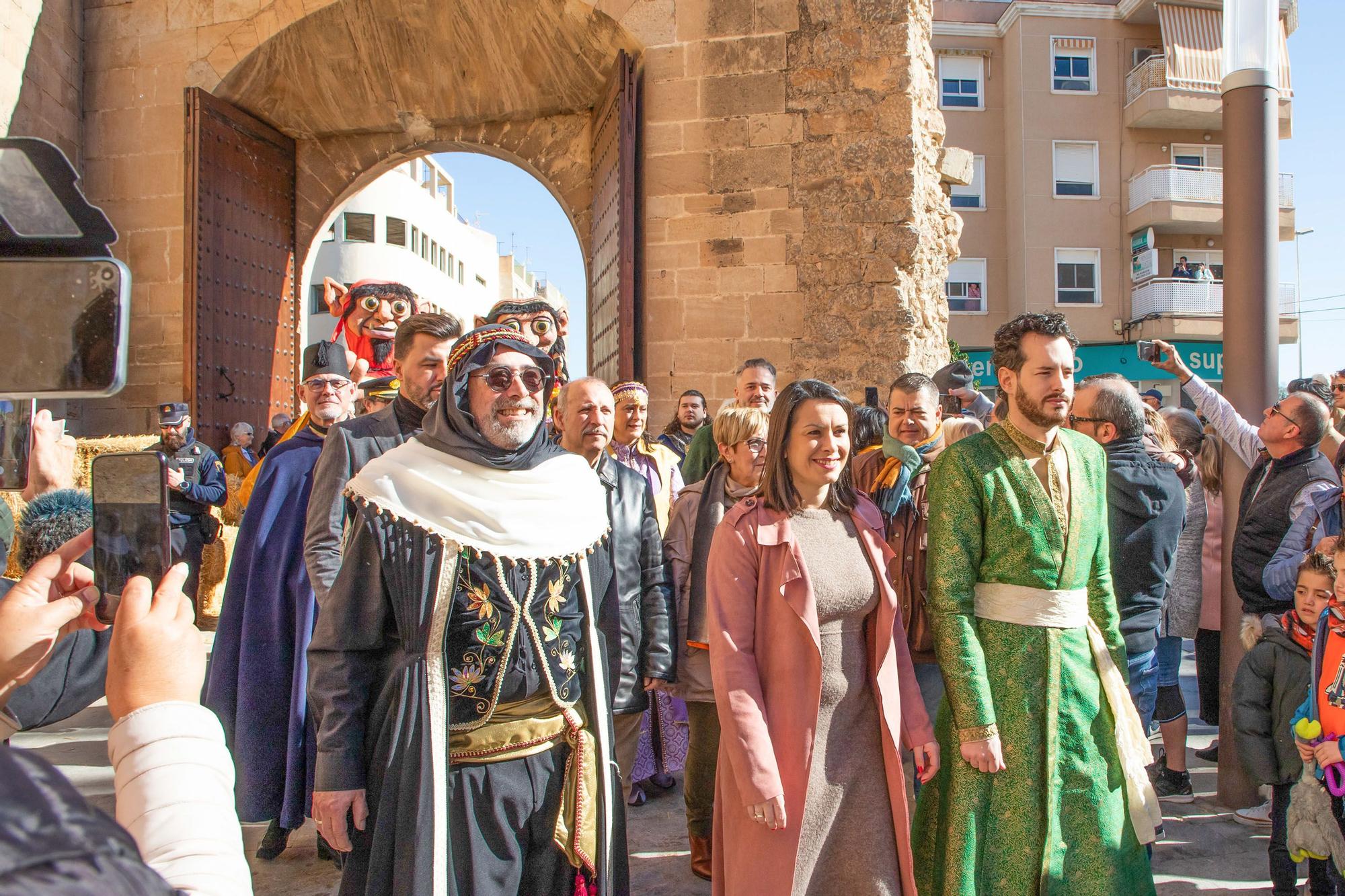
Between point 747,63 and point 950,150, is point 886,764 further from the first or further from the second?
point 950,150

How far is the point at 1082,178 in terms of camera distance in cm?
2223

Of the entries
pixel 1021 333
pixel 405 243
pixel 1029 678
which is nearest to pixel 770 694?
pixel 1029 678

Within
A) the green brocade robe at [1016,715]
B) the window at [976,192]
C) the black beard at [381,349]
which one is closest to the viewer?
the green brocade robe at [1016,715]

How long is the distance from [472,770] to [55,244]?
144 cm

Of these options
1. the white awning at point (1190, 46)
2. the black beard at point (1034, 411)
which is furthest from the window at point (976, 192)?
the black beard at point (1034, 411)

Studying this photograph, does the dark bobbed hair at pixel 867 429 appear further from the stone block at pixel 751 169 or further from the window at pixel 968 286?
the window at pixel 968 286

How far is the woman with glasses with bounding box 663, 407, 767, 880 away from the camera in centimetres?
347

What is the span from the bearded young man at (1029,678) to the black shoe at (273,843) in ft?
7.76

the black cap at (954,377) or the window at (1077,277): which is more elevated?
the window at (1077,277)

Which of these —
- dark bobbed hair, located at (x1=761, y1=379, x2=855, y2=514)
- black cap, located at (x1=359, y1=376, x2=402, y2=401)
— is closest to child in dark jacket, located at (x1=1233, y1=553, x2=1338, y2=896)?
dark bobbed hair, located at (x1=761, y1=379, x2=855, y2=514)

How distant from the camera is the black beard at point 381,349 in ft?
15.0

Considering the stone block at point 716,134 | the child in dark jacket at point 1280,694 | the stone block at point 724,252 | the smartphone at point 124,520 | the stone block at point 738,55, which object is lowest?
the child in dark jacket at point 1280,694

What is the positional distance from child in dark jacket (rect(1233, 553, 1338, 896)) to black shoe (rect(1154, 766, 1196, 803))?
837 millimetres

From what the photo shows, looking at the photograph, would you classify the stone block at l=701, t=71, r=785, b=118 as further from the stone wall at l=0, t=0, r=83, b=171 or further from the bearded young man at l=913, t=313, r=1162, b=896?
the stone wall at l=0, t=0, r=83, b=171
